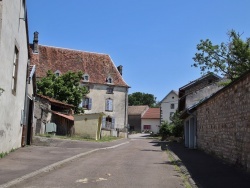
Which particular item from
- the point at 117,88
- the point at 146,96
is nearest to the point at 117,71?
the point at 117,88

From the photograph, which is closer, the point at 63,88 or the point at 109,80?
the point at 63,88

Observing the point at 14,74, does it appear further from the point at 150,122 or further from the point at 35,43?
the point at 150,122

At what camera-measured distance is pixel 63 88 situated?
133 ft

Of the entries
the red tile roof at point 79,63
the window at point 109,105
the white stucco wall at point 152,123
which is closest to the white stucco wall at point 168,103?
the white stucco wall at point 152,123

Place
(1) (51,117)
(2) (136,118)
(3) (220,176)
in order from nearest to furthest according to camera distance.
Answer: (3) (220,176) < (1) (51,117) < (2) (136,118)

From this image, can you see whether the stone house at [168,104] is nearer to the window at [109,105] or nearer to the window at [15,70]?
the window at [109,105]

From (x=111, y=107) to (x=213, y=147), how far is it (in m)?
40.7

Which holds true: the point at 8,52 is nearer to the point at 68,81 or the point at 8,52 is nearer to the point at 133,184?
the point at 133,184

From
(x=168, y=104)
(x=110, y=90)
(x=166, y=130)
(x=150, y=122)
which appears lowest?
(x=166, y=130)

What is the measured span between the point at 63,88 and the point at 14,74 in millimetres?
25594

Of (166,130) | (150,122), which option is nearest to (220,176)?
(166,130)

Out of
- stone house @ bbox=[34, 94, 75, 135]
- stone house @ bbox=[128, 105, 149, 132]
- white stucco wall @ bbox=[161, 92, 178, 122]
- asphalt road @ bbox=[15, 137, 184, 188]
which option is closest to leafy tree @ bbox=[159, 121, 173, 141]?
stone house @ bbox=[34, 94, 75, 135]

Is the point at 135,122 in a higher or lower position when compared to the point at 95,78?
lower

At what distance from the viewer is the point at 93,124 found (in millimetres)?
32562
